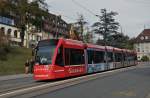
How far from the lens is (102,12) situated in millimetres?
121875

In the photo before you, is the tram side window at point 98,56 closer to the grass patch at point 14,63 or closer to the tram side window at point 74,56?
the tram side window at point 74,56

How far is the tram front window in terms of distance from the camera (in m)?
24.0

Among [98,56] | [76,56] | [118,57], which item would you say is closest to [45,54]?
[76,56]

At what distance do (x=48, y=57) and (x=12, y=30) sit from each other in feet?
241

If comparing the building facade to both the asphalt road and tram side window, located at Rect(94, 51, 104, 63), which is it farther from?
the asphalt road

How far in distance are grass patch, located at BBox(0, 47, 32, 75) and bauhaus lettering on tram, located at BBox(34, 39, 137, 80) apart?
36.6 feet

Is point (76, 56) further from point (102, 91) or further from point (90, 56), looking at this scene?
point (102, 91)

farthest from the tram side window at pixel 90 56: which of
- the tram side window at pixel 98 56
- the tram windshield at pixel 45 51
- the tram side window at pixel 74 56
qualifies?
the tram windshield at pixel 45 51

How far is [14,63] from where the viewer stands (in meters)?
49.7

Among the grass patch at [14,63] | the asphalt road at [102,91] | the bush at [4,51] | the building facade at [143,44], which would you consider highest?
the building facade at [143,44]

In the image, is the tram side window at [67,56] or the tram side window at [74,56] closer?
the tram side window at [67,56]

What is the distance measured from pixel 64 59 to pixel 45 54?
1.48 metres

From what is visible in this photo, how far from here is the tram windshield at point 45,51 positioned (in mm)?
24062

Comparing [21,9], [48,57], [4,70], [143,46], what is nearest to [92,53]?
[48,57]
